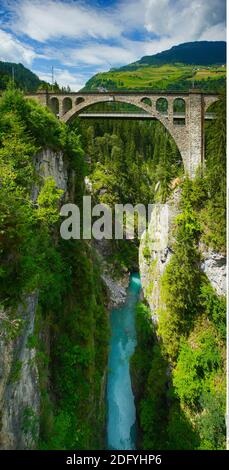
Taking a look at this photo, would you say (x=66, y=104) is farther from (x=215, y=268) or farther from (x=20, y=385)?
(x=20, y=385)

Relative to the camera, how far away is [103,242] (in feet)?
112

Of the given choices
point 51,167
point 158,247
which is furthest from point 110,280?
point 51,167

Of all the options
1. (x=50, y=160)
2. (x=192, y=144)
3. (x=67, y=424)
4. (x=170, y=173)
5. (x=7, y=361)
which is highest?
(x=192, y=144)

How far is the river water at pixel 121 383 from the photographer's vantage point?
1781 centimetres

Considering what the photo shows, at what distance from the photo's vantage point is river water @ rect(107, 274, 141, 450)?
17.8 m

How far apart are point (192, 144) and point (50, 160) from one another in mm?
10634

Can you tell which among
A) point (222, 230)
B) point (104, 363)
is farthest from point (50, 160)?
point (104, 363)

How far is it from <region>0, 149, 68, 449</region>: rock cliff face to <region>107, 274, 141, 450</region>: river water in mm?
10948

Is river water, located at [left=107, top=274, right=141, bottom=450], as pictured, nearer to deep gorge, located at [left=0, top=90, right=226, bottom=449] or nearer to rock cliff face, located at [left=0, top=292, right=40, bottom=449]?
deep gorge, located at [left=0, top=90, right=226, bottom=449]

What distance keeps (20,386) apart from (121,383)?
15980 millimetres

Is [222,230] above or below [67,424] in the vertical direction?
above

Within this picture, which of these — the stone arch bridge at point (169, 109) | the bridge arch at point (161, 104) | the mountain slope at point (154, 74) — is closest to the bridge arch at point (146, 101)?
the stone arch bridge at point (169, 109)

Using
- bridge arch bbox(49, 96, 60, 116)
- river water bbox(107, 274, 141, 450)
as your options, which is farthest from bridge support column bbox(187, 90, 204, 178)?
river water bbox(107, 274, 141, 450)

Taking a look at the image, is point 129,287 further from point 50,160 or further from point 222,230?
point 50,160
